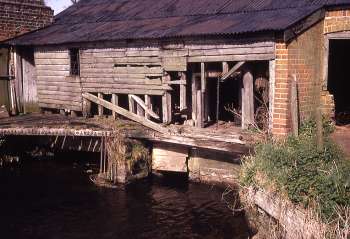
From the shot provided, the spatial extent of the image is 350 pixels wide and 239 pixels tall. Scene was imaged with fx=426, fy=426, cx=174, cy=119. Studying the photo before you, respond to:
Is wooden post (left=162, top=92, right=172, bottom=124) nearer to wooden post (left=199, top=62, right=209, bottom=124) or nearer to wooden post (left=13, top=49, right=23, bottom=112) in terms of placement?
wooden post (left=199, top=62, right=209, bottom=124)

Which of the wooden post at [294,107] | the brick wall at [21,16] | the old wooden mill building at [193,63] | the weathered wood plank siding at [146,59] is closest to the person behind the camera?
the wooden post at [294,107]

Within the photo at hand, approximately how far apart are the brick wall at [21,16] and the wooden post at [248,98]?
11083mm

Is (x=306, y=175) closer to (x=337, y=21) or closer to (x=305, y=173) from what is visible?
(x=305, y=173)

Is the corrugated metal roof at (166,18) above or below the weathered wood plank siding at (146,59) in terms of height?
above

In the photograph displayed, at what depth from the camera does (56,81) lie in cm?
1759

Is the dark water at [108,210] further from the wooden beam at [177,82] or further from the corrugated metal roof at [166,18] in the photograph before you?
the corrugated metal roof at [166,18]

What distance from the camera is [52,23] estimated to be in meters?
19.7

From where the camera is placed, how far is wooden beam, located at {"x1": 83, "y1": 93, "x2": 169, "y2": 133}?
13824mm

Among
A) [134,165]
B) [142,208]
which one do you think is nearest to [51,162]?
[134,165]

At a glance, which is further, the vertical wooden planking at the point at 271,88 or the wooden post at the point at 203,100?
the wooden post at the point at 203,100

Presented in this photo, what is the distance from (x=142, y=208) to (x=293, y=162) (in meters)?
4.79

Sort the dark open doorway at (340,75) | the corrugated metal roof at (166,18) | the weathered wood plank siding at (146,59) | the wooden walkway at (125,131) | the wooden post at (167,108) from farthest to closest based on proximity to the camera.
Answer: the wooden post at (167,108), the dark open doorway at (340,75), the wooden walkway at (125,131), the weathered wood plank siding at (146,59), the corrugated metal roof at (166,18)

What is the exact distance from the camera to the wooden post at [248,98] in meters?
11.9

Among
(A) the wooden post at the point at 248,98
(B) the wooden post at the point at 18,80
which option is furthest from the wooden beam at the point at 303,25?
(B) the wooden post at the point at 18,80
